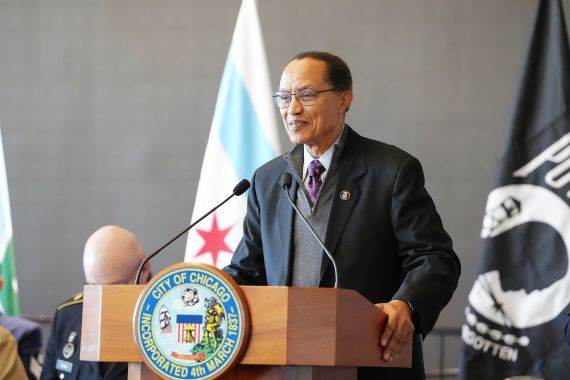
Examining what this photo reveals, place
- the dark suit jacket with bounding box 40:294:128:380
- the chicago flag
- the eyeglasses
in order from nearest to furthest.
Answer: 1. the eyeglasses
2. the dark suit jacket with bounding box 40:294:128:380
3. the chicago flag

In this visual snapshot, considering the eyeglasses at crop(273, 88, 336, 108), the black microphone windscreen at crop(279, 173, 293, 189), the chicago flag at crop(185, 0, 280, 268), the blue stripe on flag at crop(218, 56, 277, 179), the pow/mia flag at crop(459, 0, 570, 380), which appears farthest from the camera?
the blue stripe on flag at crop(218, 56, 277, 179)

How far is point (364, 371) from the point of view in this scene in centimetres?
223

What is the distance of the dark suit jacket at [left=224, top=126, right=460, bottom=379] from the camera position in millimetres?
2240

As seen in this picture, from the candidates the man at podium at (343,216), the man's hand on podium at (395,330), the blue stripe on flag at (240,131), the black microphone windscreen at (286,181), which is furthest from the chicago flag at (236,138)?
the man's hand on podium at (395,330)

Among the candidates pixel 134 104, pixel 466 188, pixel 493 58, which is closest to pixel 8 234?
pixel 134 104

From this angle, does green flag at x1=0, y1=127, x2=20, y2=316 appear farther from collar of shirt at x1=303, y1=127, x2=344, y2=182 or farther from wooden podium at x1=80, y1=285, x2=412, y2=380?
wooden podium at x1=80, y1=285, x2=412, y2=380

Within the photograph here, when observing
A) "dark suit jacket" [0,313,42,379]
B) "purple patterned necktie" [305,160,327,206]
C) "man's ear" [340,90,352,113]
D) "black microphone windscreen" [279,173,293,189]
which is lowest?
"dark suit jacket" [0,313,42,379]

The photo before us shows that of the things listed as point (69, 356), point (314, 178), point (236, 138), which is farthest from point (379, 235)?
point (236, 138)

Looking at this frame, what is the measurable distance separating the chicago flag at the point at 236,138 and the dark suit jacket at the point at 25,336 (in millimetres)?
865

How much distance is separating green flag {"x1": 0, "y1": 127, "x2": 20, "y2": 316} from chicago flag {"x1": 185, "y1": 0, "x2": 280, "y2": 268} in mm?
1288

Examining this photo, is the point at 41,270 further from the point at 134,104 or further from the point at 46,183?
the point at 134,104

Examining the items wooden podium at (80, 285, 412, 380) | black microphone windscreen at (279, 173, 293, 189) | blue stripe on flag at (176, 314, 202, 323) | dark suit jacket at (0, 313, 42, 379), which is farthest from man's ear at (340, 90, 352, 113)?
dark suit jacket at (0, 313, 42, 379)

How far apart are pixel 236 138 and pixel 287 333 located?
3.08 m

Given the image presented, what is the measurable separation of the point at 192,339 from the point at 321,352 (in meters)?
0.26
